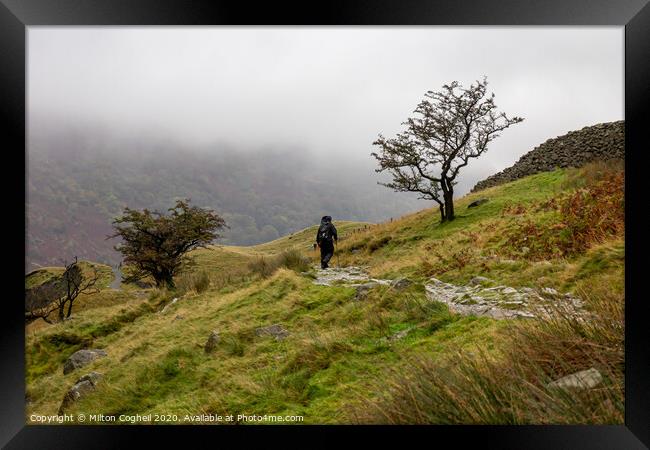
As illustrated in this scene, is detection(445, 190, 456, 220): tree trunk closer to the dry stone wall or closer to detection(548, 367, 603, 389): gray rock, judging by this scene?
the dry stone wall

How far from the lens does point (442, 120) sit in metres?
22.0

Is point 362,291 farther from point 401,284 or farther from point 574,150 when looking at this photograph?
point 574,150

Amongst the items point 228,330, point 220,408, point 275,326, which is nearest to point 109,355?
point 228,330

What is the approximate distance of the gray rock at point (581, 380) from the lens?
2.72m

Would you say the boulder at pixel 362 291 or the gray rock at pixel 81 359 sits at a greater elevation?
the boulder at pixel 362 291

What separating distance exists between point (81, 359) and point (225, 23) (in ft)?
37.1

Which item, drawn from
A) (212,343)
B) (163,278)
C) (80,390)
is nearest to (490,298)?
(212,343)

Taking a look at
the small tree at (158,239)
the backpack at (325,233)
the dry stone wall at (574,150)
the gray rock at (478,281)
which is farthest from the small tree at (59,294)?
the dry stone wall at (574,150)

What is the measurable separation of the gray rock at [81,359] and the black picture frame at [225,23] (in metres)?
8.30

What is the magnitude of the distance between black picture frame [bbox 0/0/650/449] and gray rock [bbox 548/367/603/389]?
2.93 feet

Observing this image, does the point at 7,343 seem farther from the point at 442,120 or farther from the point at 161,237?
the point at 161,237

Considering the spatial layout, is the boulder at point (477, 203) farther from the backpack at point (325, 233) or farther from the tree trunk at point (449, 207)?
the backpack at point (325, 233)

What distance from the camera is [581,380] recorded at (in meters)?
2.70

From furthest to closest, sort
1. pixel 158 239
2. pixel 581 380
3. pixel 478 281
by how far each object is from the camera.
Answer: pixel 158 239 → pixel 478 281 → pixel 581 380
